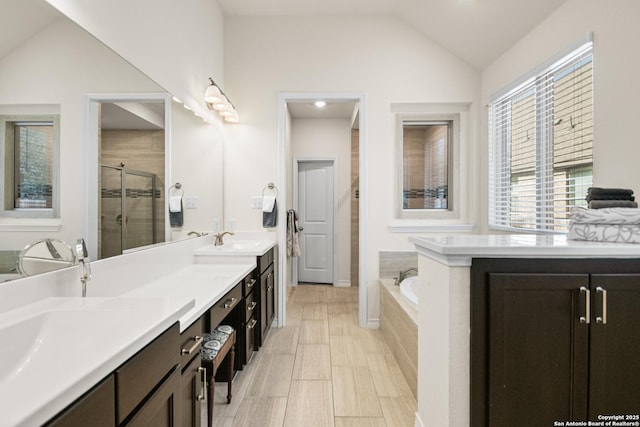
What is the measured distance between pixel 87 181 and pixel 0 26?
59 cm

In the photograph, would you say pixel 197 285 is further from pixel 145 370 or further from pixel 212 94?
pixel 212 94

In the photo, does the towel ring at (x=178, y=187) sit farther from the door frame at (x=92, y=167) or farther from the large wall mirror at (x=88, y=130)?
the door frame at (x=92, y=167)

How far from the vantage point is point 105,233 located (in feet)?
4.89

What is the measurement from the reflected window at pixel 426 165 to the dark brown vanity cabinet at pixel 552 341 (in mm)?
2207

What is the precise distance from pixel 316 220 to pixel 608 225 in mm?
4053

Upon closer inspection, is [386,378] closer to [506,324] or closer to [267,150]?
[506,324]

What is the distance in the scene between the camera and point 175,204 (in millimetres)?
2217

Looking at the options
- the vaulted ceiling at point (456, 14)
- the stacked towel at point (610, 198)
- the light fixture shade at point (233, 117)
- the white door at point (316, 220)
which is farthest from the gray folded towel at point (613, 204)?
the white door at point (316, 220)

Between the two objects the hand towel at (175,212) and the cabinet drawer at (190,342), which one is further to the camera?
the hand towel at (175,212)

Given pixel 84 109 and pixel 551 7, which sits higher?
pixel 551 7

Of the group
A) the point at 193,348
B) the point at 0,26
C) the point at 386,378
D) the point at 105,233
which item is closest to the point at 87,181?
the point at 105,233

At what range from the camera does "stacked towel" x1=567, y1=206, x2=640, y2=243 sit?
129 cm

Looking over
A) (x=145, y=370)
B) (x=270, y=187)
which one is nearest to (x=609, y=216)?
(x=145, y=370)

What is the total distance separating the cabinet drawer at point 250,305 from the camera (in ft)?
7.48
